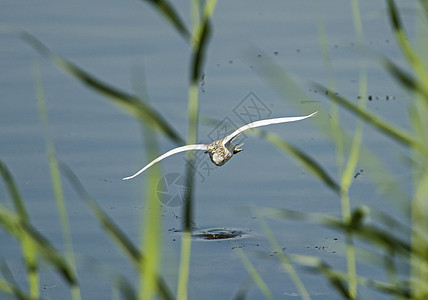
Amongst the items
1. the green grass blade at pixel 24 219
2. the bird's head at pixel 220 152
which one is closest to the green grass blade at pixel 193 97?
the green grass blade at pixel 24 219

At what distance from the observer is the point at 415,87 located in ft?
3.71

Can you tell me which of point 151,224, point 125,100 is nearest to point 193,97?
point 125,100

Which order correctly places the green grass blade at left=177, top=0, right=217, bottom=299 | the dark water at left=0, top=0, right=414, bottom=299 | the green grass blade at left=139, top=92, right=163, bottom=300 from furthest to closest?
1. the dark water at left=0, top=0, right=414, bottom=299
2. the green grass blade at left=177, top=0, right=217, bottom=299
3. the green grass blade at left=139, top=92, right=163, bottom=300

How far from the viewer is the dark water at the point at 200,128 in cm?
397

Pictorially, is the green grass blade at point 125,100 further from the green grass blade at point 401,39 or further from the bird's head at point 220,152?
the bird's head at point 220,152

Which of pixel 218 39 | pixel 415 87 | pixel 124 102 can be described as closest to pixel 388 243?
pixel 415 87

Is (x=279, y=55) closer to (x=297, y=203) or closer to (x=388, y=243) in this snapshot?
(x=297, y=203)

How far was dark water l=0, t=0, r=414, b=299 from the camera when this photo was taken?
13.0ft

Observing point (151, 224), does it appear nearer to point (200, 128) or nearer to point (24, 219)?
point (24, 219)

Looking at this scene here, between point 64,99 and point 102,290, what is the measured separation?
1823mm

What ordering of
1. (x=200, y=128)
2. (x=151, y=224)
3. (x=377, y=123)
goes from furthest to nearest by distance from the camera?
(x=200, y=128) < (x=377, y=123) < (x=151, y=224)

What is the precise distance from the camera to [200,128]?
4758 millimetres

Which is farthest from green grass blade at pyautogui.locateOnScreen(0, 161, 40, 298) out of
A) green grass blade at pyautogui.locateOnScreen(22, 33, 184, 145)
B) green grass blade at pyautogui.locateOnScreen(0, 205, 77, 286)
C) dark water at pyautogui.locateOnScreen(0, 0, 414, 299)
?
dark water at pyautogui.locateOnScreen(0, 0, 414, 299)

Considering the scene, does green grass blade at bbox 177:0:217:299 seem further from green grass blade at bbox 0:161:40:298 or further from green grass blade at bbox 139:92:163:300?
green grass blade at bbox 0:161:40:298
